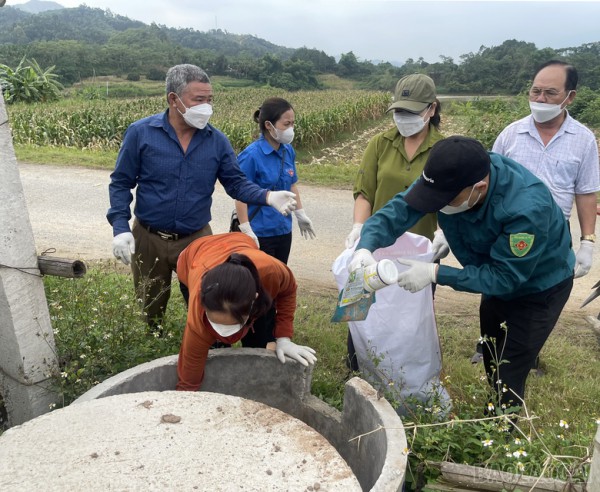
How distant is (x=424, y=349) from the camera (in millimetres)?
2592

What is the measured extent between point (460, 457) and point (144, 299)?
5.60ft

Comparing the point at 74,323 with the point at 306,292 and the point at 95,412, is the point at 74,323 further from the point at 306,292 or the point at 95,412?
the point at 306,292

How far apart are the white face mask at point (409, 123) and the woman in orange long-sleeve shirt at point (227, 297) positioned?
0.97 metres

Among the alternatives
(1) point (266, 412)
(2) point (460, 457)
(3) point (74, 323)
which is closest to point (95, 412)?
(1) point (266, 412)

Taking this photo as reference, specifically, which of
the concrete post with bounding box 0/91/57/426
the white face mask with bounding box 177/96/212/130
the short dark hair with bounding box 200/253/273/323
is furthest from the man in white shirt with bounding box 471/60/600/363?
the concrete post with bounding box 0/91/57/426

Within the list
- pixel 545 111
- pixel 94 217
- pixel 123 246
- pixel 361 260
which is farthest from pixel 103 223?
pixel 545 111

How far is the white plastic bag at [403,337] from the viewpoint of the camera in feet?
8.38

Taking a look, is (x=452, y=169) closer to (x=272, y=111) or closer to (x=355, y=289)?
(x=355, y=289)

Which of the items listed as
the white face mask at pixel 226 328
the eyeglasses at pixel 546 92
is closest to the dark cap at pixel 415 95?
the eyeglasses at pixel 546 92

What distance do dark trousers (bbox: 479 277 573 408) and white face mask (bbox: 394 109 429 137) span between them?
3.00 ft

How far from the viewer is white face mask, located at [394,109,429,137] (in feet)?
9.25

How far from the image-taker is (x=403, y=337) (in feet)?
8.41

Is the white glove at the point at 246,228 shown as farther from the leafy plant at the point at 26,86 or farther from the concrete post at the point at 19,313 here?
the leafy plant at the point at 26,86

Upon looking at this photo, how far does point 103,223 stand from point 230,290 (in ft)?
15.0
